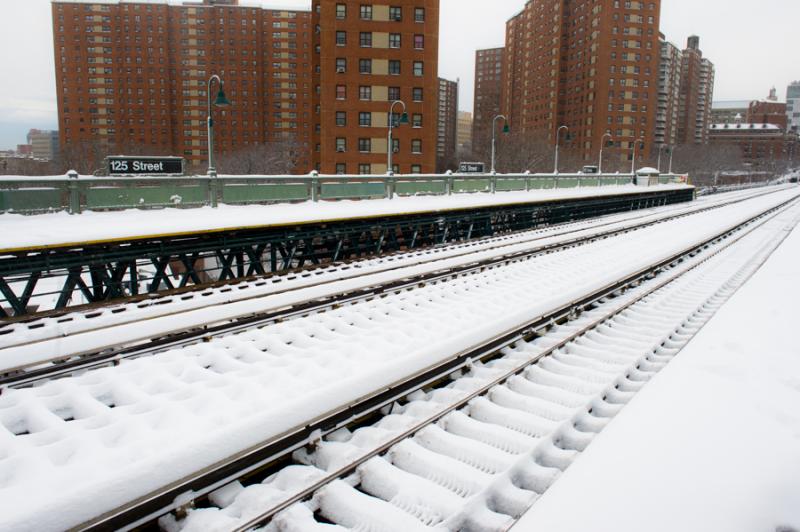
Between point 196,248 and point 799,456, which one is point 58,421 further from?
point 196,248

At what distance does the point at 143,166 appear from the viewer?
14.0 metres

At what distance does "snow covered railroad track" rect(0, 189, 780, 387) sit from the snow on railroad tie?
16.1 inches

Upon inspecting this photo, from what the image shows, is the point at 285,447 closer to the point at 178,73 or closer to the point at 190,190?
the point at 190,190

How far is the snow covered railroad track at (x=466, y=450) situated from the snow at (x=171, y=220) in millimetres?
6990

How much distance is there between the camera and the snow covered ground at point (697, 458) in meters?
3.52

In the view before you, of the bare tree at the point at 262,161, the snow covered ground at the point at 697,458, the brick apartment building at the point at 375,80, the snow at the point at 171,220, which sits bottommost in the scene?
the snow covered ground at the point at 697,458

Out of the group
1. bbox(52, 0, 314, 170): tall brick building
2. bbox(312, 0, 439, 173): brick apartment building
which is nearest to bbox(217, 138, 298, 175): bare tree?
bbox(312, 0, 439, 173): brick apartment building

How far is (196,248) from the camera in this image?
11.7 m

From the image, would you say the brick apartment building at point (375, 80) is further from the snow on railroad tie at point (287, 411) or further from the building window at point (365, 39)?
the snow on railroad tie at point (287, 411)

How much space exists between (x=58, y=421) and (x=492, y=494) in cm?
358

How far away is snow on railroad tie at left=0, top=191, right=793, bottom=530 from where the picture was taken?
146 inches

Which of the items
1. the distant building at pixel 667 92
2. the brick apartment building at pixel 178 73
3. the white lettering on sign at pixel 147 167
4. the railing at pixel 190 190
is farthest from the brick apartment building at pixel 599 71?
the white lettering on sign at pixel 147 167

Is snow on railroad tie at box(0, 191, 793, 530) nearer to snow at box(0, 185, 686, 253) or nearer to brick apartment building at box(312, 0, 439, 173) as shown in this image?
snow at box(0, 185, 686, 253)

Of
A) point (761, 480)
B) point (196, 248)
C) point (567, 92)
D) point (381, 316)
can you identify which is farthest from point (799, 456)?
point (567, 92)
